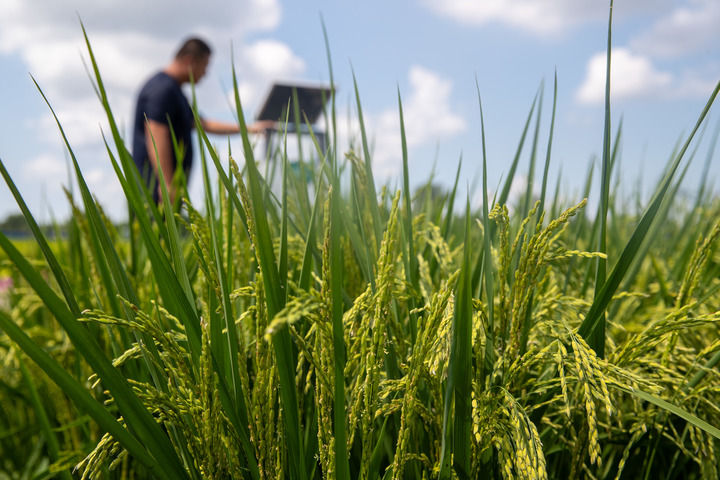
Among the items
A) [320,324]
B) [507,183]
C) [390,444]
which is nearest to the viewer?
[320,324]

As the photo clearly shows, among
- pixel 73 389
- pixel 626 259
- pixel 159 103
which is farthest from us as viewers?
pixel 159 103

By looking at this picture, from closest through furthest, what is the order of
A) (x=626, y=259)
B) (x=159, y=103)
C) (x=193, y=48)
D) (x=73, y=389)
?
(x=73, y=389), (x=626, y=259), (x=159, y=103), (x=193, y=48)

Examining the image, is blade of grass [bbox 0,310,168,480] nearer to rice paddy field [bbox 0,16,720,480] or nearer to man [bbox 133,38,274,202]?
rice paddy field [bbox 0,16,720,480]

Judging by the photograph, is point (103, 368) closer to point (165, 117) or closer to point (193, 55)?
point (165, 117)

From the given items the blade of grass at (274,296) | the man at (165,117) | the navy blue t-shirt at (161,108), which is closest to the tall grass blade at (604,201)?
the blade of grass at (274,296)

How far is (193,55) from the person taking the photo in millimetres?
4039

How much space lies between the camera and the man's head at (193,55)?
3.92 m

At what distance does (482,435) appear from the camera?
0.56 m

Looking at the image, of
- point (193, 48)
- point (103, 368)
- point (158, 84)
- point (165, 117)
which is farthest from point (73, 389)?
point (193, 48)

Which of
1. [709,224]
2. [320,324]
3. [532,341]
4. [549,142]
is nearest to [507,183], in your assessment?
[549,142]

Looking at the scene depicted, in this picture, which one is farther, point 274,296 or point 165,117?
point 165,117

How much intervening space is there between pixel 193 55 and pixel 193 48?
0.18 ft

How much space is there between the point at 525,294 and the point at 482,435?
0.57 ft

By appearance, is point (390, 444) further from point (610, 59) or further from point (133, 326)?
point (610, 59)
